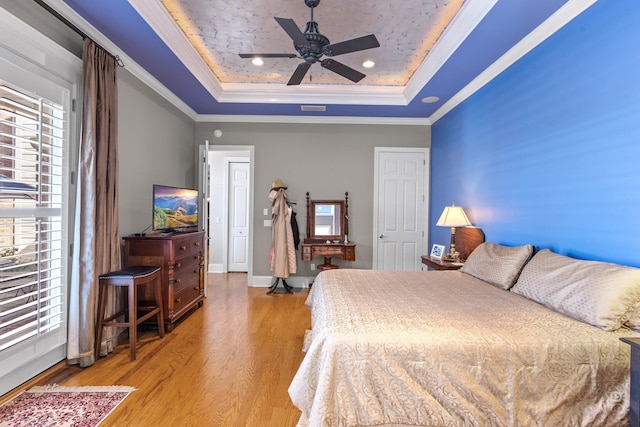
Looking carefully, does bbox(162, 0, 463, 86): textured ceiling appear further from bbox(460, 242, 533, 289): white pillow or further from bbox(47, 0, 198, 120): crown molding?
bbox(460, 242, 533, 289): white pillow

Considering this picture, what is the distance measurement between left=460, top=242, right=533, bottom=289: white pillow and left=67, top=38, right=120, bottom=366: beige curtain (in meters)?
3.24

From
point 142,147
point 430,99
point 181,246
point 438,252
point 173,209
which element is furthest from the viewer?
point 430,99

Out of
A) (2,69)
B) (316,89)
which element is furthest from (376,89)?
(2,69)

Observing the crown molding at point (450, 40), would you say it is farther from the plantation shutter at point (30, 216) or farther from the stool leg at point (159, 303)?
the stool leg at point (159, 303)

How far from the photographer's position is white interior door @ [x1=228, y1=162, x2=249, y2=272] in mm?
6211

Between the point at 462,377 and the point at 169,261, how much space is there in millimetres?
2816

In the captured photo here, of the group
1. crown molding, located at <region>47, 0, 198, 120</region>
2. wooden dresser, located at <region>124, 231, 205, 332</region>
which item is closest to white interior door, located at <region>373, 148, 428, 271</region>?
wooden dresser, located at <region>124, 231, 205, 332</region>

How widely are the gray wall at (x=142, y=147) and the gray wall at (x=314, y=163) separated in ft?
3.02

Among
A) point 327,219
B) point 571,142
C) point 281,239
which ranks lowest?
point 281,239

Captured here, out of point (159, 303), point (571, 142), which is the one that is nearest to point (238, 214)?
point (159, 303)

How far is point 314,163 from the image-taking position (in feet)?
16.8

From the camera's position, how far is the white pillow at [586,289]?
62.6 inches

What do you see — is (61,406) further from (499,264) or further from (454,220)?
(454,220)

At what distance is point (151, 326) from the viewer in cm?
328
